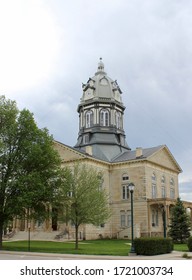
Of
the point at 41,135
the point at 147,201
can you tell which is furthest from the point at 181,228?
the point at 41,135

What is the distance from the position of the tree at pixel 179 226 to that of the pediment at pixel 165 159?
12.2 meters

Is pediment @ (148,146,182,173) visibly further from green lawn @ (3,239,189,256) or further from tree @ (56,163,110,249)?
tree @ (56,163,110,249)

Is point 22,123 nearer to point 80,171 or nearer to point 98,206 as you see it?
point 80,171

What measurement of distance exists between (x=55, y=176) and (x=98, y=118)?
29.1 m

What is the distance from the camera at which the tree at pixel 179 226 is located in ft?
141

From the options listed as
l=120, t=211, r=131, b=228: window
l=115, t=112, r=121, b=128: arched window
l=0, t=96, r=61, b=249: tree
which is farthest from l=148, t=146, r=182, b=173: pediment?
l=0, t=96, r=61, b=249: tree

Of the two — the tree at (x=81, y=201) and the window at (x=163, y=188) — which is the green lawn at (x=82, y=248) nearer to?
the tree at (x=81, y=201)

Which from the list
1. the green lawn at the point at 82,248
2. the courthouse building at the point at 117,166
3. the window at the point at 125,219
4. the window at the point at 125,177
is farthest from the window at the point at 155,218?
the green lawn at the point at 82,248

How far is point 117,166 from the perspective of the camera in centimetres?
5694

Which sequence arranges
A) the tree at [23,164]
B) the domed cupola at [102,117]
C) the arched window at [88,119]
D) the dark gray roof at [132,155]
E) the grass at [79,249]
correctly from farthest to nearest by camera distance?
the arched window at [88,119]
the domed cupola at [102,117]
the dark gray roof at [132,155]
the tree at [23,164]
the grass at [79,249]

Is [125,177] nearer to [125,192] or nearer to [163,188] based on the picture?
[125,192]

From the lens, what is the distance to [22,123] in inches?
1383

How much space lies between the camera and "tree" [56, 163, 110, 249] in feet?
108

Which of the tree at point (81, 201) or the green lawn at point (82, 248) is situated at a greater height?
the tree at point (81, 201)
